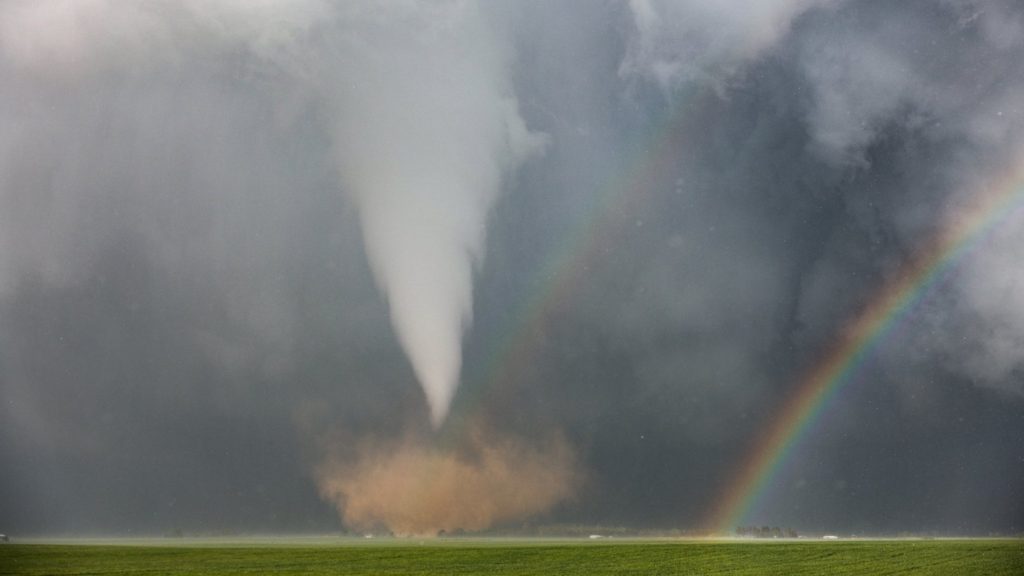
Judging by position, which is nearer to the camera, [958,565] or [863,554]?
[958,565]

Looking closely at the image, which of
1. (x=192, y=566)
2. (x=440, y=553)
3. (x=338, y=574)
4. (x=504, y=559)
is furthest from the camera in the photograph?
(x=440, y=553)

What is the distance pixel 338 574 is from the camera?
55.3 m

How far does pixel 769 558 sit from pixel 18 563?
61860 mm

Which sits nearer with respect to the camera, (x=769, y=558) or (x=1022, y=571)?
(x=1022, y=571)

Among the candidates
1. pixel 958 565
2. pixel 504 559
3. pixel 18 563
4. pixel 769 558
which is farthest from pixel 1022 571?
pixel 18 563

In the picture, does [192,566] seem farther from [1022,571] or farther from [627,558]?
→ [1022,571]

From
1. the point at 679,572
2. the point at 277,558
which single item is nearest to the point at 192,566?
the point at 277,558

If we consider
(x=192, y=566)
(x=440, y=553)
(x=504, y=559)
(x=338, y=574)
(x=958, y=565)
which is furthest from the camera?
(x=440, y=553)

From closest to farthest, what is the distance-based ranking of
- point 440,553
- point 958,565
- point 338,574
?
1. point 338,574
2. point 958,565
3. point 440,553

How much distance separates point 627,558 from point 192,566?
35714mm

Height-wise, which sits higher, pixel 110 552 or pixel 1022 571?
pixel 110 552

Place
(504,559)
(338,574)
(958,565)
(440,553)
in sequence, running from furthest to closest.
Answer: (440,553) < (504,559) < (958,565) < (338,574)

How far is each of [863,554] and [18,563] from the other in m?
74.6

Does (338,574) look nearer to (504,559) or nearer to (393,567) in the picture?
(393,567)
